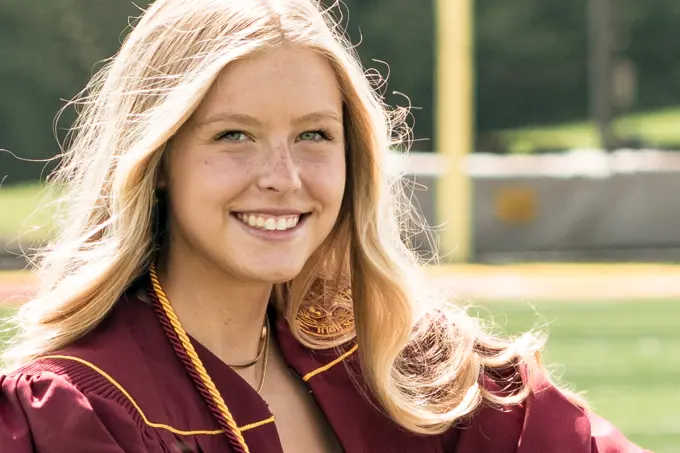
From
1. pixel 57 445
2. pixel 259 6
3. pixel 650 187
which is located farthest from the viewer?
pixel 650 187

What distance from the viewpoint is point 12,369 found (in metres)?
1.75

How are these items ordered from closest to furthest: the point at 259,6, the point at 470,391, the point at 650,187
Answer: the point at 259,6
the point at 470,391
the point at 650,187

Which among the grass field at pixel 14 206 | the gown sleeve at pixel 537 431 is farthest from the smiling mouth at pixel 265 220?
the grass field at pixel 14 206

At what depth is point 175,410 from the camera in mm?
1746

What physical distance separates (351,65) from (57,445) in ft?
2.17

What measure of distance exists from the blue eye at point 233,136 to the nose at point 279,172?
0.04m

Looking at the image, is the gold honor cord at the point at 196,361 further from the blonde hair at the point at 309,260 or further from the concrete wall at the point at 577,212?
the concrete wall at the point at 577,212

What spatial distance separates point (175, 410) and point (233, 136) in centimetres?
35

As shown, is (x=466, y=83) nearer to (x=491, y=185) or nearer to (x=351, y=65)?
(x=491, y=185)

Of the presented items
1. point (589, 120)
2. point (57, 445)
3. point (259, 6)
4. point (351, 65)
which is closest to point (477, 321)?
point (351, 65)

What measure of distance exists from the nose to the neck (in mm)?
174

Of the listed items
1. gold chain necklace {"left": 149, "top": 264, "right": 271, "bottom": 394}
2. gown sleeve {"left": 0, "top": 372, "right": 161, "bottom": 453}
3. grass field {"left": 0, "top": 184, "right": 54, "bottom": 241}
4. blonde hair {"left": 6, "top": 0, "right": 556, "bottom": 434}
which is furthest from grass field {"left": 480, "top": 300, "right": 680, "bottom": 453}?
grass field {"left": 0, "top": 184, "right": 54, "bottom": 241}

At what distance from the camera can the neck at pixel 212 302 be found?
1909 mm

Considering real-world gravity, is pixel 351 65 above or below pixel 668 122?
below
